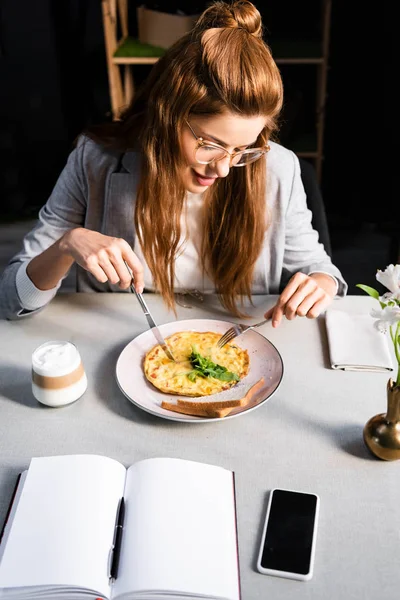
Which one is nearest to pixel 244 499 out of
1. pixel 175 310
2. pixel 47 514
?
pixel 47 514

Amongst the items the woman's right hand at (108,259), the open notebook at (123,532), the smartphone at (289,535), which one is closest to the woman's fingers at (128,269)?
the woman's right hand at (108,259)

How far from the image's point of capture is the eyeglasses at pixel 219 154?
1.31 meters

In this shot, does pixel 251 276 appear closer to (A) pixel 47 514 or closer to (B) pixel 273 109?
(B) pixel 273 109

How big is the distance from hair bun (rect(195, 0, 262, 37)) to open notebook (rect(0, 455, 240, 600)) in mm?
884

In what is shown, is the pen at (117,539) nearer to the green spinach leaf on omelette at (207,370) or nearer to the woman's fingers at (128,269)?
the green spinach leaf on omelette at (207,370)

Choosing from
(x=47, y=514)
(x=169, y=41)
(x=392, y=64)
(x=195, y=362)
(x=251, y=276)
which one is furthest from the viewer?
(x=392, y=64)

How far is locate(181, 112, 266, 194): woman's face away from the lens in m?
1.29

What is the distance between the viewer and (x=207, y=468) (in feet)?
3.27

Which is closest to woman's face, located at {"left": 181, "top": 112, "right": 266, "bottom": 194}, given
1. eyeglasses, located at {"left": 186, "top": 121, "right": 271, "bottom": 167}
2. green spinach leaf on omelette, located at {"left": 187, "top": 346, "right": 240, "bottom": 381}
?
eyeglasses, located at {"left": 186, "top": 121, "right": 271, "bottom": 167}

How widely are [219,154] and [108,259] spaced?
0.33m

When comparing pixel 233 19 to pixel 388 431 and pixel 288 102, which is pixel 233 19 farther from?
pixel 288 102

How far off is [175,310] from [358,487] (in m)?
0.64

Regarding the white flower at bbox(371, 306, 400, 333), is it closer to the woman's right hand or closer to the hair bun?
the woman's right hand

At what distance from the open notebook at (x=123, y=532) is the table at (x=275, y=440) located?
45mm
